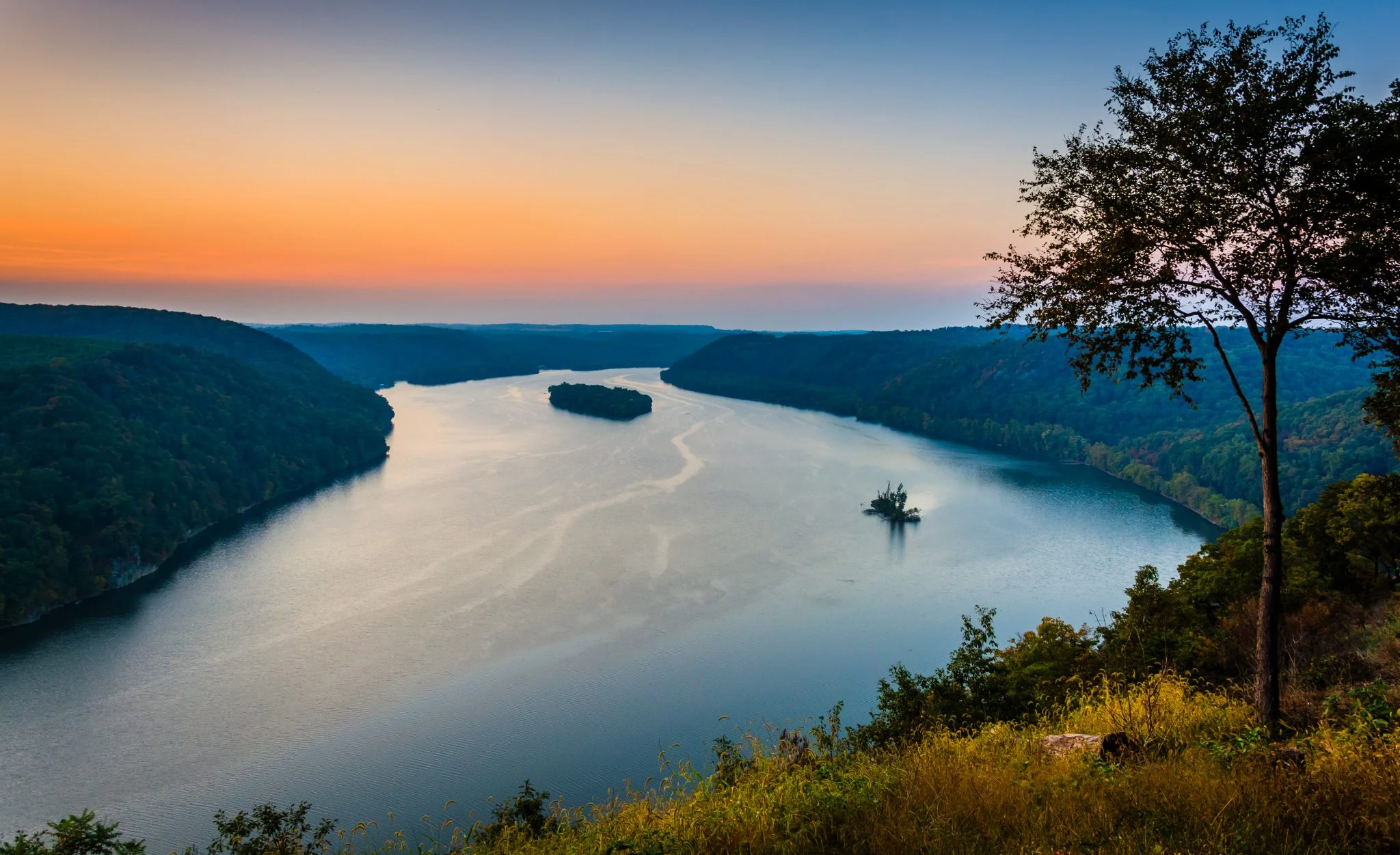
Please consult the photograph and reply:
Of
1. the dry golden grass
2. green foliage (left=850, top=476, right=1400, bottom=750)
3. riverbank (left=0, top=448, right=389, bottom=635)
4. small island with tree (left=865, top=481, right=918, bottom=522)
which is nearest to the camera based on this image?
the dry golden grass

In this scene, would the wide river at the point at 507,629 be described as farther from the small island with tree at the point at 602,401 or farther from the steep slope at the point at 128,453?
the small island with tree at the point at 602,401

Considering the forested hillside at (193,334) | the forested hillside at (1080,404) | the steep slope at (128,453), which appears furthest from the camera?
the forested hillside at (193,334)

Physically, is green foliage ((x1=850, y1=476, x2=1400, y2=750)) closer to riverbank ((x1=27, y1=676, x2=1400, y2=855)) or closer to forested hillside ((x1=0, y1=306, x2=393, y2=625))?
riverbank ((x1=27, y1=676, x2=1400, y2=855))

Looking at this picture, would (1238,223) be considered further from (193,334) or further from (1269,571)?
(193,334)

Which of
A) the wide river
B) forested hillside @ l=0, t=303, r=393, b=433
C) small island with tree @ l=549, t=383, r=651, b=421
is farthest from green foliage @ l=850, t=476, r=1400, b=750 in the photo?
forested hillside @ l=0, t=303, r=393, b=433

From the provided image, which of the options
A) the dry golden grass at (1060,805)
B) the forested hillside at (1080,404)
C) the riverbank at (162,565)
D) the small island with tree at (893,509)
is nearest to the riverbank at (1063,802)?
the dry golden grass at (1060,805)

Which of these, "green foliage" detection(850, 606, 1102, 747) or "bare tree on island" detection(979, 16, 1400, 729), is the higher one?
"bare tree on island" detection(979, 16, 1400, 729)

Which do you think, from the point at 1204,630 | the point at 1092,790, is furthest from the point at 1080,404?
the point at 1092,790
